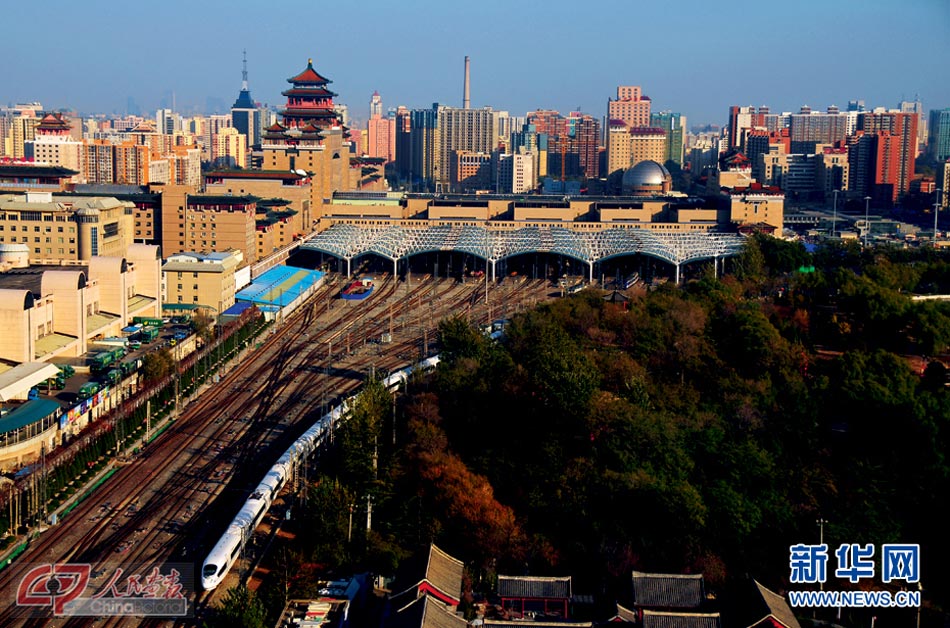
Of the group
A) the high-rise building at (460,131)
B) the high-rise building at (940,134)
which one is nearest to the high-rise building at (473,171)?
the high-rise building at (460,131)

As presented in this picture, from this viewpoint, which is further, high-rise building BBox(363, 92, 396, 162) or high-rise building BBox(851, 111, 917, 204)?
high-rise building BBox(363, 92, 396, 162)

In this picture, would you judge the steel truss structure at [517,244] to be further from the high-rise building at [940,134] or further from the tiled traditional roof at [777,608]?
the high-rise building at [940,134]

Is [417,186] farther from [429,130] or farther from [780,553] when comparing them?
[780,553]

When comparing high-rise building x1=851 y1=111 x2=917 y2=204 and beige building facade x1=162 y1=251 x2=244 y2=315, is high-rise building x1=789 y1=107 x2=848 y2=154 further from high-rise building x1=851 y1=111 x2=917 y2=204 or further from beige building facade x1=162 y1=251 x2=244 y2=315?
beige building facade x1=162 y1=251 x2=244 y2=315

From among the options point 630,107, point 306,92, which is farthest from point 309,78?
point 630,107

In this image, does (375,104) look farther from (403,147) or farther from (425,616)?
(425,616)

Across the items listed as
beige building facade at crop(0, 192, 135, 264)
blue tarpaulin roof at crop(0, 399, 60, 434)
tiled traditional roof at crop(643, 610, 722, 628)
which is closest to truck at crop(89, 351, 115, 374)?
blue tarpaulin roof at crop(0, 399, 60, 434)
